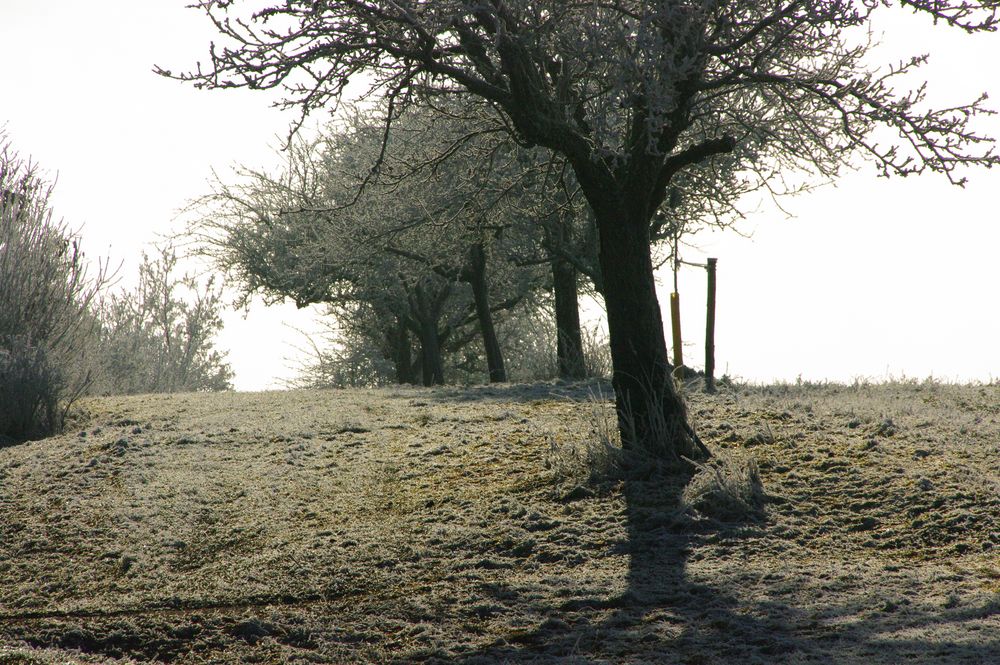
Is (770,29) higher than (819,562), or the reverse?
→ (770,29)

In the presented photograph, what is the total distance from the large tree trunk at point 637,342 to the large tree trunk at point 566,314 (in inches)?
342

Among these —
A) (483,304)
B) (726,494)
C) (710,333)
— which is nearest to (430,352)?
(483,304)

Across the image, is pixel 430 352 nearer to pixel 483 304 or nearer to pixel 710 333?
pixel 483 304

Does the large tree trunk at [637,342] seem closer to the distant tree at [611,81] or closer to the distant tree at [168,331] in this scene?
the distant tree at [611,81]

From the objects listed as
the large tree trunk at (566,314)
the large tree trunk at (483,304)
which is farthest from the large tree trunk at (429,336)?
the large tree trunk at (566,314)

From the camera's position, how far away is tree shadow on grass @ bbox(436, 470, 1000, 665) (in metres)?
5.04

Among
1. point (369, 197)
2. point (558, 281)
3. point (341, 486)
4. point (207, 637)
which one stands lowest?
point (207, 637)

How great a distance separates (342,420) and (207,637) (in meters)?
5.69

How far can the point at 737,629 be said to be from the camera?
5.44 metres

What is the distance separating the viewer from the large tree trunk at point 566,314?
18.2 metres

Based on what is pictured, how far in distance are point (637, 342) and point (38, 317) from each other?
888cm

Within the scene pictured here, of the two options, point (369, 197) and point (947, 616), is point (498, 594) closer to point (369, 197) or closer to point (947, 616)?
point (947, 616)

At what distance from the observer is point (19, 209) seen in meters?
14.4

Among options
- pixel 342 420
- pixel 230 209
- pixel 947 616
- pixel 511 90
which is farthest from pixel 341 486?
pixel 230 209
